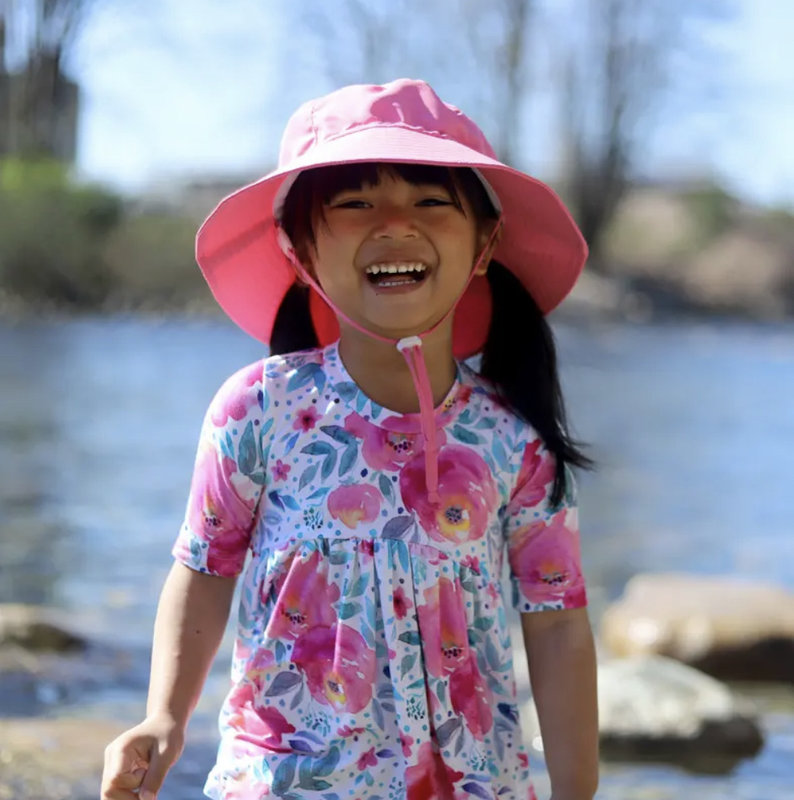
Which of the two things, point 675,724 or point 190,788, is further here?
point 675,724

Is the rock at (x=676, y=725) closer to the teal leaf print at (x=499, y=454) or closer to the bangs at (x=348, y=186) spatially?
the teal leaf print at (x=499, y=454)

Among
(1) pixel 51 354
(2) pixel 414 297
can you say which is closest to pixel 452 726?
(2) pixel 414 297

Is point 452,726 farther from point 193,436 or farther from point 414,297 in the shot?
point 193,436

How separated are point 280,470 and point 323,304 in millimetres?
363

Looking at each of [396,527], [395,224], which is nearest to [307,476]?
[396,527]

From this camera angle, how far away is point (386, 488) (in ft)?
5.71

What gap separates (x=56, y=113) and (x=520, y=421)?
20.4 m

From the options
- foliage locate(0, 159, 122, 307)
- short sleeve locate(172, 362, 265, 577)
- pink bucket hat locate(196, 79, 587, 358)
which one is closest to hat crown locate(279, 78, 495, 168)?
pink bucket hat locate(196, 79, 587, 358)

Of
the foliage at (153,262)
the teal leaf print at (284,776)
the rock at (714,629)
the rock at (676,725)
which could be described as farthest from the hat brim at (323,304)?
the foliage at (153,262)

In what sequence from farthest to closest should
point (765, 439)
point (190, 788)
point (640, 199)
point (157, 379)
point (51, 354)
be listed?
point (640, 199) → point (51, 354) → point (157, 379) → point (765, 439) → point (190, 788)

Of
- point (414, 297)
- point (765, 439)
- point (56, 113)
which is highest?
point (56, 113)

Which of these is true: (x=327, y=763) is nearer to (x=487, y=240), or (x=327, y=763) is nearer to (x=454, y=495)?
(x=454, y=495)

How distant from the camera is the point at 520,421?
1864mm

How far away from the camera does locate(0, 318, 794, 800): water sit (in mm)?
4227
